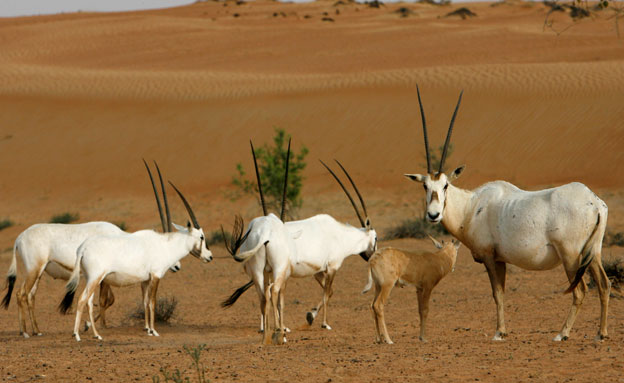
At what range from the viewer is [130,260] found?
35.4 ft

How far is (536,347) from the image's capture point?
7789 mm

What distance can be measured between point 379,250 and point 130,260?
3548 millimetres

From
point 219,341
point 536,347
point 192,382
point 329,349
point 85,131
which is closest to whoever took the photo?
point 192,382

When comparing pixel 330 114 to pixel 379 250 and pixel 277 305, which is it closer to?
pixel 277 305

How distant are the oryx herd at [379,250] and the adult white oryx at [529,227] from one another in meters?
0.01

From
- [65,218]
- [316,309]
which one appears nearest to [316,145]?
[65,218]

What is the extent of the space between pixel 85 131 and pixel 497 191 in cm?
3359

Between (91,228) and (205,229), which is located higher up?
(91,228)

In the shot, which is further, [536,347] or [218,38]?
[218,38]

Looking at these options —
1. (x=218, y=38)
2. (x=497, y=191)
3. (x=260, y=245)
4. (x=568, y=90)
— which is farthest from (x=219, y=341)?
(x=218, y=38)

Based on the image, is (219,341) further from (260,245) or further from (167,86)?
(167,86)

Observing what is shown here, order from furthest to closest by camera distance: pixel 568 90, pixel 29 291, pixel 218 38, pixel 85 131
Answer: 1. pixel 218 38
2. pixel 85 131
3. pixel 568 90
4. pixel 29 291

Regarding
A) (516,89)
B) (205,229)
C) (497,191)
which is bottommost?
(205,229)

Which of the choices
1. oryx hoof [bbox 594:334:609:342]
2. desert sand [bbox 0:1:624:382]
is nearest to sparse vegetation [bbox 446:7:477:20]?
desert sand [bbox 0:1:624:382]
